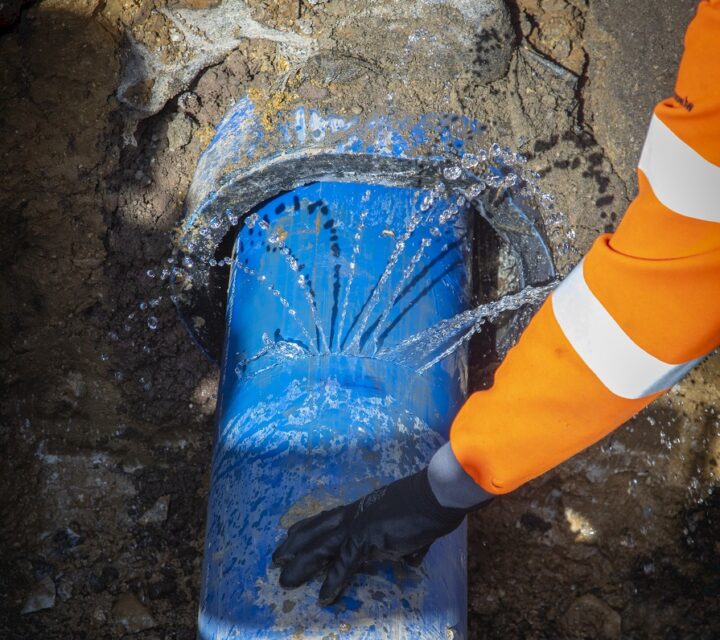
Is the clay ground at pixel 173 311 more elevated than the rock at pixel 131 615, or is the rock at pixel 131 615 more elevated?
the clay ground at pixel 173 311

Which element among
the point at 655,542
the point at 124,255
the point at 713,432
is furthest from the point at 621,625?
the point at 124,255

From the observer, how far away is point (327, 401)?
188cm

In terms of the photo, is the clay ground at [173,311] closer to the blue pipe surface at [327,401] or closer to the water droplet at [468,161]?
the water droplet at [468,161]

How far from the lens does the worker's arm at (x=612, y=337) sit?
1213mm

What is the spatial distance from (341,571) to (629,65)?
1945 millimetres

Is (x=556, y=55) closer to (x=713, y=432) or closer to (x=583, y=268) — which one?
(x=713, y=432)

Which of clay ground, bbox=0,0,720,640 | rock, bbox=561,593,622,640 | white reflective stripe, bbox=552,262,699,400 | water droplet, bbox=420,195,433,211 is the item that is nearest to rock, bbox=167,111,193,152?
clay ground, bbox=0,0,720,640

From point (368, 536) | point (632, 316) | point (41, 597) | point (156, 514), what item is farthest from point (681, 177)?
point (41, 597)

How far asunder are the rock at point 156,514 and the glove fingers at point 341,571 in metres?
1.07

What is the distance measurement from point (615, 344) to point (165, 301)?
1676 millimetres

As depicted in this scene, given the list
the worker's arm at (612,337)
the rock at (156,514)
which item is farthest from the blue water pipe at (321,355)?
the rock at (156,514)

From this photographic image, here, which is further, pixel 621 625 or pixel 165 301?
pixel 165 301

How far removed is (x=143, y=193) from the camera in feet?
8.41

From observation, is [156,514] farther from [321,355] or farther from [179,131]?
[179,131]
